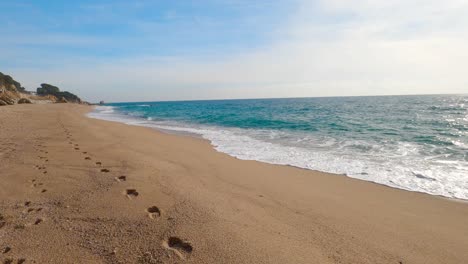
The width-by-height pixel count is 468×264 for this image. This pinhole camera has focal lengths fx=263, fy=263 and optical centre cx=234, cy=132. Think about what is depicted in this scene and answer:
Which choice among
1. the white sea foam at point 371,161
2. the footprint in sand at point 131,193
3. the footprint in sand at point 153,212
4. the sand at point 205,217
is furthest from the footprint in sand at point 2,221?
the white sea foam at point 371,161

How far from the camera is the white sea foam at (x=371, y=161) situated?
6.24 meters

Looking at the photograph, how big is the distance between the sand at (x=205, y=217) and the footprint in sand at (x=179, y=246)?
0.04ft

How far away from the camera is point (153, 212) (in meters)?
3.78

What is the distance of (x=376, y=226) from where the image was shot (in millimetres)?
3926

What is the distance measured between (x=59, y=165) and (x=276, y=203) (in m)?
4.91

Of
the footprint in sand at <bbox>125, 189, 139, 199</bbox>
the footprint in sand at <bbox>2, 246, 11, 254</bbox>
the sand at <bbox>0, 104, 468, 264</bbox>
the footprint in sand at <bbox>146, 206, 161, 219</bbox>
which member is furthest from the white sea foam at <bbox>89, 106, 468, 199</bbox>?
the footprint in sand at <bbox>2, 246, 11, 254</bbox>

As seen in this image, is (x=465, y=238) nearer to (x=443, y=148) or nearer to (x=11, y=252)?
(x=11, y=252)

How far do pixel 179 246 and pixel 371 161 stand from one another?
7.33m

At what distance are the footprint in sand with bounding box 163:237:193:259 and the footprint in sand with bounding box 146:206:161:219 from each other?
2.22 feet

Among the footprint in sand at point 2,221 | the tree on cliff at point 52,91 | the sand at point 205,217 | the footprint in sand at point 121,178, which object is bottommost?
the sand at point 205,217

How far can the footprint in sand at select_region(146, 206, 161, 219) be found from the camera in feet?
12.0

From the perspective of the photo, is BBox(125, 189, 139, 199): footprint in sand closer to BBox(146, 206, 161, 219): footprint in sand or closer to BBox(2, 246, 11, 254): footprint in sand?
BBox(146, 206, 161, 219): footprint in sand

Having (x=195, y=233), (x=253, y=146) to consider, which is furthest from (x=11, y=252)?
(x=253, y=146)

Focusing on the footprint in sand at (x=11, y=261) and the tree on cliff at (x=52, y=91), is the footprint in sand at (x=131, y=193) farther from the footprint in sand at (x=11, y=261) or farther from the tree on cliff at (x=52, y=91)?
the tree on cliff at (x=52, y=91)
